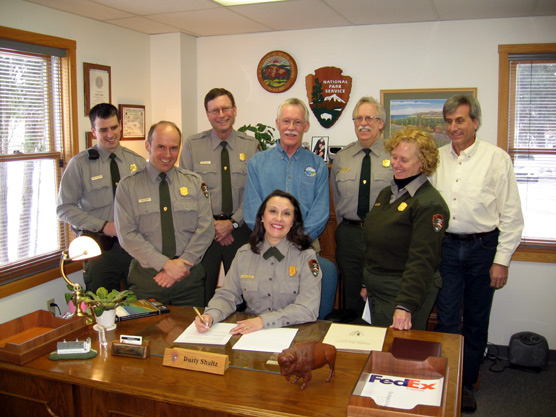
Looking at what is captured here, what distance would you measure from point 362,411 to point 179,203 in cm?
175

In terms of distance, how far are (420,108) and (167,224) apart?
2.37m

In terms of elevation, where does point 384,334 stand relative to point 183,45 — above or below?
below

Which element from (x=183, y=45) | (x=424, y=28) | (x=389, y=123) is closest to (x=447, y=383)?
(x=389, y=123)

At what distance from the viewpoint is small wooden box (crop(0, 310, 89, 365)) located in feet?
6.40

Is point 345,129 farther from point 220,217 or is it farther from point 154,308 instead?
point 154,308

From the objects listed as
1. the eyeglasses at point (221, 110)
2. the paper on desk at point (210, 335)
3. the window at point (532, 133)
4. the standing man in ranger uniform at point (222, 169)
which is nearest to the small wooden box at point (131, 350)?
the paper on desk at point (210, 335)

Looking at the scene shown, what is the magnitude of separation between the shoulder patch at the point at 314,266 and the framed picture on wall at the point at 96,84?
8.02 feet

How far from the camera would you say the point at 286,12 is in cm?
381

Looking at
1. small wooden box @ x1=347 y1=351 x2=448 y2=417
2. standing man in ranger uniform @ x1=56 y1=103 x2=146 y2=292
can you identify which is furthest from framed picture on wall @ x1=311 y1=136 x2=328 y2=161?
small wooden box @ x1=347 y1=351 x2=448 y2=417

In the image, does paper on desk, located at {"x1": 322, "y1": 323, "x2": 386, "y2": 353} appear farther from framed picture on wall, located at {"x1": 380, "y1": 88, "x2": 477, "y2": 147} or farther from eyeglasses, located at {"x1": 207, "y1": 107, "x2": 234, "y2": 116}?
framed picture on wall, located at {"x1": 380, "y1": 88, "x2": 477, "y2": 147}

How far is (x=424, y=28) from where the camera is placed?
4.11 meters

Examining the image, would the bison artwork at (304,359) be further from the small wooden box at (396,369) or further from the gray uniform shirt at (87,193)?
the gray uniform shirt at (87,193)

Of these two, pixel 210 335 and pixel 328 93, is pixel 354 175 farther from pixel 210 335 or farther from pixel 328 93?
pixel 210 335

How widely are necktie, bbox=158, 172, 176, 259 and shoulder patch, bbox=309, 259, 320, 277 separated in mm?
869
